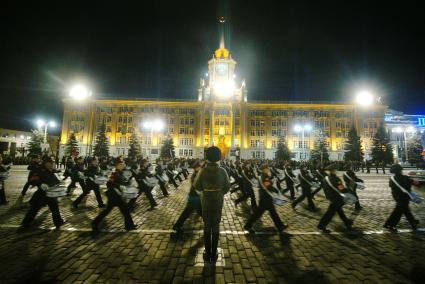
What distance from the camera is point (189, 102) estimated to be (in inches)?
2810

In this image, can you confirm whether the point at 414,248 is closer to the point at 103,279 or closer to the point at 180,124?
the point at 103,279

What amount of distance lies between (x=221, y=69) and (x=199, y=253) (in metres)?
76.5

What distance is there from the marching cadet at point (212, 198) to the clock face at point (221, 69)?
75.5m

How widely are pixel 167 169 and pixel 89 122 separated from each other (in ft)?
215

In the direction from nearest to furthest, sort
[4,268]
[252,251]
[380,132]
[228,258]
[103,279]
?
[103,279] < [4,268] < [228,258] < [252,251] < [380,132]

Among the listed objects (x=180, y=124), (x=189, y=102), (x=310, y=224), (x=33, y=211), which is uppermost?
(x=189, y=102)

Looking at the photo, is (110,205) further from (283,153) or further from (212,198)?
(283,153)

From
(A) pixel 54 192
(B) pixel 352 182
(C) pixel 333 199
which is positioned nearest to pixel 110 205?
(A) pixel 54 192

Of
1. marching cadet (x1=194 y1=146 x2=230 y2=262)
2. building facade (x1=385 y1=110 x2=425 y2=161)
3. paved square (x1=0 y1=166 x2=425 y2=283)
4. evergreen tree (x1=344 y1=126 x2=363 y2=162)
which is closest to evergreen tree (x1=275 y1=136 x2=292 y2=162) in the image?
evergreen tree (x1=344 y1=126 x2=363 y2=162)

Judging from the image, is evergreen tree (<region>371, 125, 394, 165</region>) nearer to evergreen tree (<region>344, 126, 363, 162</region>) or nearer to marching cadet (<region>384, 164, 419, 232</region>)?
evergreen tree (<region>344, 126, 363, 162</region>)

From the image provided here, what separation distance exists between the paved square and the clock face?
7327cm

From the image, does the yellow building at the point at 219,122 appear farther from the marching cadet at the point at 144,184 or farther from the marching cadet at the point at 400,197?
the marching cadet at the point at 400,197

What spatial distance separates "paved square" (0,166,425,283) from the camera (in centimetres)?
391

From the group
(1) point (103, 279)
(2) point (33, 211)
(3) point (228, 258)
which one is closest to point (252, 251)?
(3) point (228, 258)
